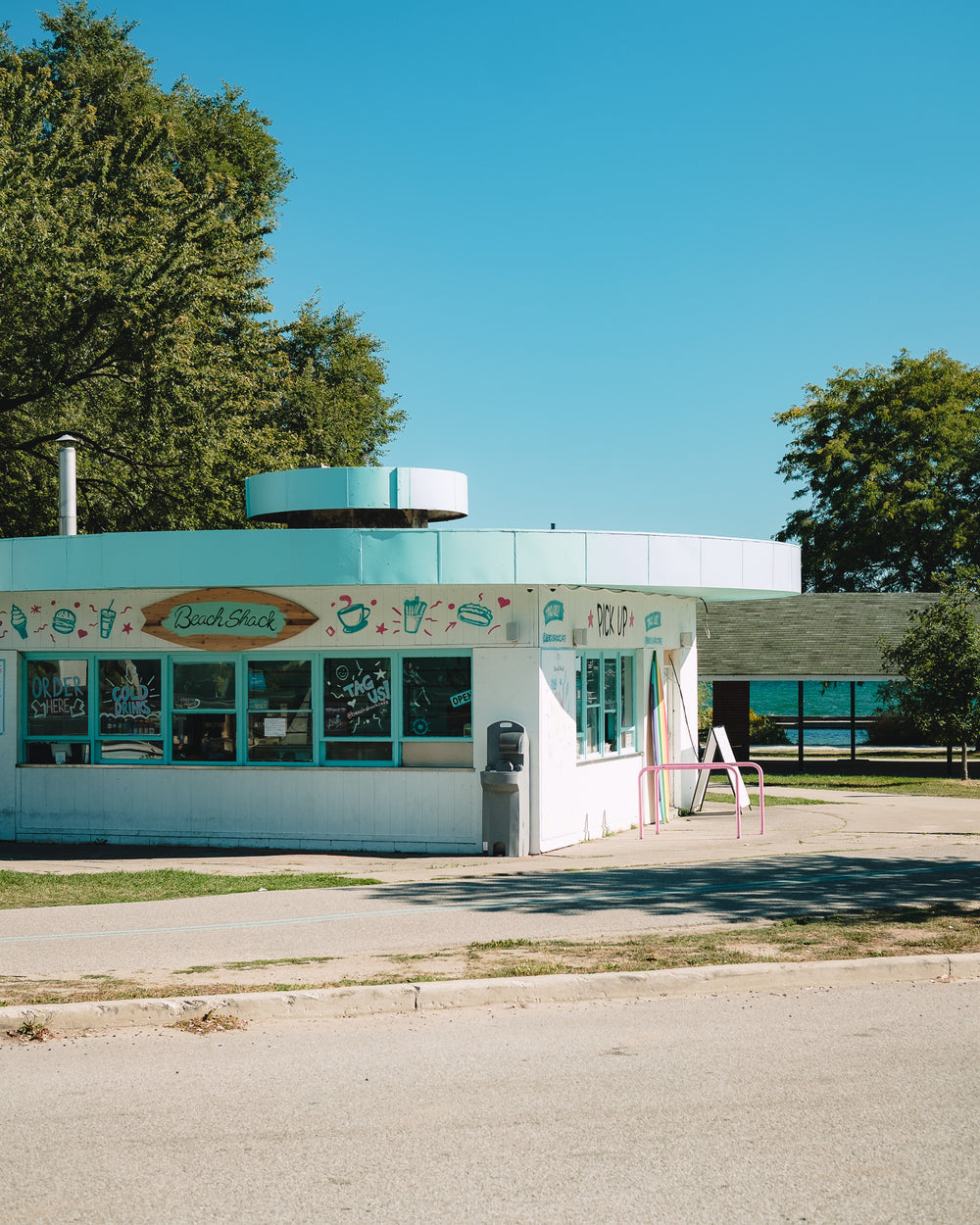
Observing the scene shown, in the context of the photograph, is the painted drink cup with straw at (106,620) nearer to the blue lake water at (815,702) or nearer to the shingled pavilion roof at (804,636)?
the shingled pavilion roof at (804,636)

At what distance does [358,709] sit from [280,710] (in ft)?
3.43

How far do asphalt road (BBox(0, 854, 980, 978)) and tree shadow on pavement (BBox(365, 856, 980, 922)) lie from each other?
0.02 m

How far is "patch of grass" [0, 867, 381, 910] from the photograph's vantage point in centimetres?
1219

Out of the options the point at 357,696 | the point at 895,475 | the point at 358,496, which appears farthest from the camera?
the point at 895,475

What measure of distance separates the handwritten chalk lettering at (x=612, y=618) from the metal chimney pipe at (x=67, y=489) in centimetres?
731

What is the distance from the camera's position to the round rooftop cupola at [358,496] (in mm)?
17484

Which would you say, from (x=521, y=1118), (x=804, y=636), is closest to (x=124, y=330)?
(x=804, y=636)

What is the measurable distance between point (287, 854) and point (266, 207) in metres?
27.2

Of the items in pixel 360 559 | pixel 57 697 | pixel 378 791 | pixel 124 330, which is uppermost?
pixel 124 330

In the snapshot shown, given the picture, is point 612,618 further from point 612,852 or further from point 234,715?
point 234,715

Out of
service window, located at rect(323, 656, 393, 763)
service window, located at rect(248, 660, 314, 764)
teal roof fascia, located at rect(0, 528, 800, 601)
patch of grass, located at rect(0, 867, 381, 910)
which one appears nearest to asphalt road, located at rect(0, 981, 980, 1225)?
patch of grass, located at rect(0, 867, 381, 910)

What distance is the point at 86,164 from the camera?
98.3 feet

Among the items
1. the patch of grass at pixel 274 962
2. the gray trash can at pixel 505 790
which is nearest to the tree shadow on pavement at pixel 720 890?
the gray trash can at pixel 505 790

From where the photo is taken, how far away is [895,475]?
177 feet
